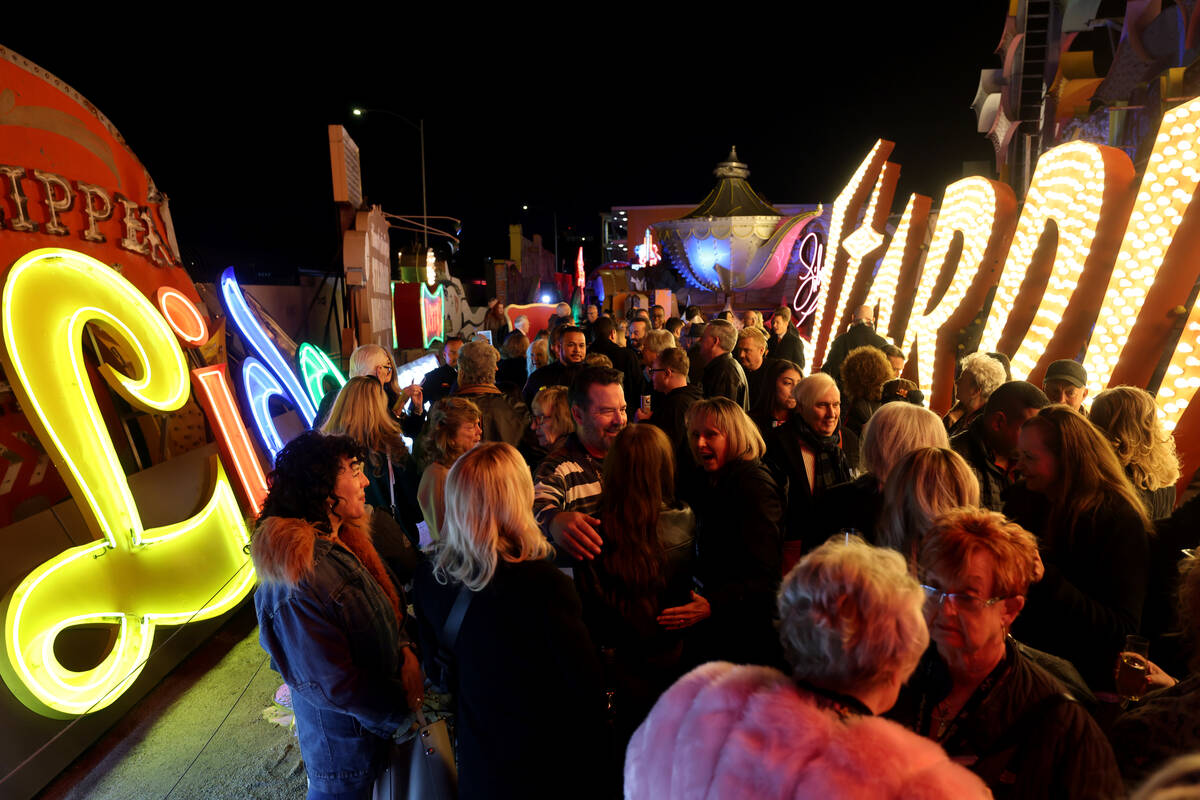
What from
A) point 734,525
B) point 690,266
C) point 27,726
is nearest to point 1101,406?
point 734,525

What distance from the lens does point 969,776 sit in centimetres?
120

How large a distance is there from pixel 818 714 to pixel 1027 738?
62cm

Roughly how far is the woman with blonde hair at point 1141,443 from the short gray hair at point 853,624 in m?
2.34

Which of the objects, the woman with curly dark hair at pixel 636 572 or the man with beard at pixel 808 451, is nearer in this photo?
the woman with curly dark hair at pixel 636 572

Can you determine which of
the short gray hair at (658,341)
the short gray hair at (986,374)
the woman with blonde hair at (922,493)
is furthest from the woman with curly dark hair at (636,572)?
the short gray hair at (658,341)

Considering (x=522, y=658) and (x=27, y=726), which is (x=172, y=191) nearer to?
(x=27, y=726)

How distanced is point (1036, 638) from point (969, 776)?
4.83ft

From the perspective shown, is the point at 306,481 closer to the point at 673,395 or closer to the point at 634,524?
the point at 634,524

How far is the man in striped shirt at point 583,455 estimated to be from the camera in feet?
10.00

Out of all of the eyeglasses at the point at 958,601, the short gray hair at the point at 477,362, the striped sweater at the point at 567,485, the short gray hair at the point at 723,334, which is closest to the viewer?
the eyeglasses at the point at 958,601

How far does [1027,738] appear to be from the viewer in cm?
153

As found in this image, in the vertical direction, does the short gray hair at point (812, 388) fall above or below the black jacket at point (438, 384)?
above

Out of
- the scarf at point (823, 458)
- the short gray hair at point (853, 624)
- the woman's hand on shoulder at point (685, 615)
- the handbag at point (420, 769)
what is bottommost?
the handbag at point (420, 769)

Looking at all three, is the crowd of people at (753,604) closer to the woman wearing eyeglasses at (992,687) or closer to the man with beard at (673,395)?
the woman wearing eyeglasses at (992,687)
